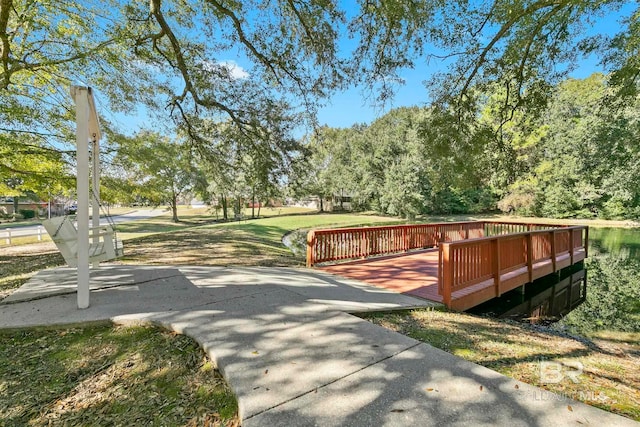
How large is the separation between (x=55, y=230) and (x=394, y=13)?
19.4 ft

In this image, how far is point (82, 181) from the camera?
334 cm

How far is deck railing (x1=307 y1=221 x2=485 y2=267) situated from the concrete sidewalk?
2.38 metres

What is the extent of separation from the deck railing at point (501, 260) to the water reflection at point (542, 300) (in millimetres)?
393

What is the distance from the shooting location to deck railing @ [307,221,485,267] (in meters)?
7.01

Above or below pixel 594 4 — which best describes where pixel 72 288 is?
below

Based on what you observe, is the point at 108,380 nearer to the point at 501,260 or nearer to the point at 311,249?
the point at 311,249

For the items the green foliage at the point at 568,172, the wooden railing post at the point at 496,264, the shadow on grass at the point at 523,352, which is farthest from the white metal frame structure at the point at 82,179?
the green foliage at the point at 568,172

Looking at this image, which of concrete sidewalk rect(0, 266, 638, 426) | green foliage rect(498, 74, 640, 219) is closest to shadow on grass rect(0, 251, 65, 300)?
concrete sidewalk rect(0, 266, 638, 426)

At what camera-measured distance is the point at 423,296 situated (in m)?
4.79

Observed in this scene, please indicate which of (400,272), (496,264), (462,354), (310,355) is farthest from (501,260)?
(310,355)

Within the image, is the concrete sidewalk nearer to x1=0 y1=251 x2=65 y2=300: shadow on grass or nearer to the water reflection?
x1=0 y1=251 x2=65 y2=300: shadow on grass

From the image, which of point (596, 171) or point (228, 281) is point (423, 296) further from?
point (596, 171)

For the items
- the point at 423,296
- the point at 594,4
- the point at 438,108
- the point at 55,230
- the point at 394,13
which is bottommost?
the point at 423,296

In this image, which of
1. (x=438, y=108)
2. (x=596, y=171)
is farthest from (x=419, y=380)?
(x=596, y=171)
